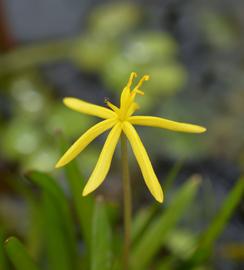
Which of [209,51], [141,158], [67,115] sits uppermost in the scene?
[209,51]

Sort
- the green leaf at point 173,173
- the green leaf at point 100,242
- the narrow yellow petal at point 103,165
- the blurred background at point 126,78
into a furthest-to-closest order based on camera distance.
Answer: the blurred background at point 126,78 < the green leaf at point 173,173 < the green leaf at point 100,242 < the narrow yellow petal at point 103,165

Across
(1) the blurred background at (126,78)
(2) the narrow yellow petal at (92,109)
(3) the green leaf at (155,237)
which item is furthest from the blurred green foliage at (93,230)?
(1) the blurred background at (126,78)

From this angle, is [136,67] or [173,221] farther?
[136,67]

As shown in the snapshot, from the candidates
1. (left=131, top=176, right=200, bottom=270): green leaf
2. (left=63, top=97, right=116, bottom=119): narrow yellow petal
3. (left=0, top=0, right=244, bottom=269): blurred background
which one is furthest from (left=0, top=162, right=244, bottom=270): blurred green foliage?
(left=0, top=0, right=244, bottom=269): blurred background

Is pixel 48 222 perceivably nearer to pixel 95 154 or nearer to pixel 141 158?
pixel 141 158

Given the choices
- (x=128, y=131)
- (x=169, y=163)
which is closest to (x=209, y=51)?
(x=169, y=163)

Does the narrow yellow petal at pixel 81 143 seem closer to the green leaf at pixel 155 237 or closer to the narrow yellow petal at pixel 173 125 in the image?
the narrow yellow petal at pixel 173 125

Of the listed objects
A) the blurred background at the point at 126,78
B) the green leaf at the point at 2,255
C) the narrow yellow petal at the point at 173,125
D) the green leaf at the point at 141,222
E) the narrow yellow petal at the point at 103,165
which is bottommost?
the green leaf at the point at 2,255
